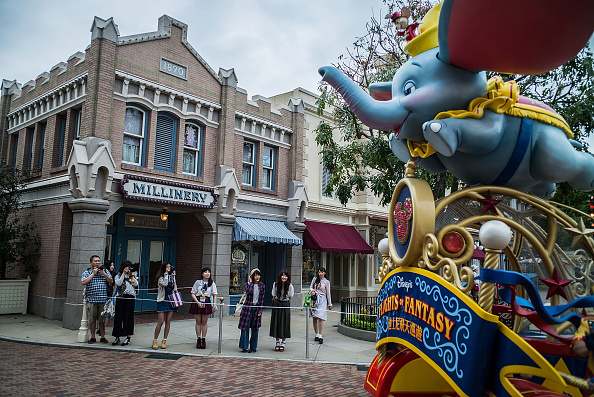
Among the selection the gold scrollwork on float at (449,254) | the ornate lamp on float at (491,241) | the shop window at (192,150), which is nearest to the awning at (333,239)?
the shop window at (192,150)

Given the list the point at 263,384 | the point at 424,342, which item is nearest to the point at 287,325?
the point at 263,384

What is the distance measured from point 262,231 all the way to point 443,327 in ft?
40.1

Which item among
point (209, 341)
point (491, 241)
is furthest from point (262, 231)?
point (491, 241)

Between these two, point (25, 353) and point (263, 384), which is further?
point (25, 353)

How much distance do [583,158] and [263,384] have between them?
5491mm

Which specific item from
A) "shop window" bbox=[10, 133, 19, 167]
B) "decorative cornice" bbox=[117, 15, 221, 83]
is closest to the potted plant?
"shop window" bbox=[10, 133, 19, 167]

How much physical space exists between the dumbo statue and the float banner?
1.29 metres

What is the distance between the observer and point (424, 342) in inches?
158

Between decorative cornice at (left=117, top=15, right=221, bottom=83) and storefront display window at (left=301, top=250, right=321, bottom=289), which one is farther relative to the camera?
storefront display window at (left=301, top=250, right=321, bottom=289)

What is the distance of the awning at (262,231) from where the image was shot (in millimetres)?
15211

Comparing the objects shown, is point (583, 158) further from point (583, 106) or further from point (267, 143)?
point (267, 143)

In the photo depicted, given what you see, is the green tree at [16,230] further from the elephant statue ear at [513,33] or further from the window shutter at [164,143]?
the elephant statue ear at [513,33]

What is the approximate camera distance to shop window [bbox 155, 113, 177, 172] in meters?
14.2

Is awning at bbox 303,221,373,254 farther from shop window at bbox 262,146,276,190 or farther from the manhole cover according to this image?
the manhole cover
